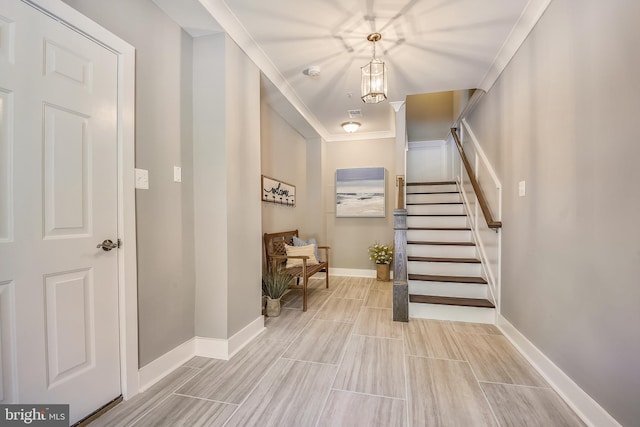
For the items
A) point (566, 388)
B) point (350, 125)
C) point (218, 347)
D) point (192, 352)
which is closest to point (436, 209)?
point (350, 125)

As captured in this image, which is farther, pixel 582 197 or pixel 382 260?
pixel 382 260

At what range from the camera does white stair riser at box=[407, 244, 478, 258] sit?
346 centimetres

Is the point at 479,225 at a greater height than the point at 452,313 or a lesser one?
greater

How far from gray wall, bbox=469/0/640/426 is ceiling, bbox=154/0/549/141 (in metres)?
0.36

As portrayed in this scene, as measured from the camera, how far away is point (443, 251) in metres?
3.51

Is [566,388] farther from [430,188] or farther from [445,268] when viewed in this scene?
[430,188]

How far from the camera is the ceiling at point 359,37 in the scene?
1979 mm

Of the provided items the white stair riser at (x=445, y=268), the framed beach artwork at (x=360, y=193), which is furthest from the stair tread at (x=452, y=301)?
the framed beach artwork at (x=360, y=193)

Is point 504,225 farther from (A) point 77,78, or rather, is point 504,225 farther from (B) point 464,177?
(A) point 77,78

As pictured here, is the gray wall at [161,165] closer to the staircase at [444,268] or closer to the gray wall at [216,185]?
the gray wall at [216,185]

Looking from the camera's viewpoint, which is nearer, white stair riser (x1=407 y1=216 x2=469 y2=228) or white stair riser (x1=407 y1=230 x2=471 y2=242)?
white stair riser (x1=407 y1=230 x2=471 y2=242)

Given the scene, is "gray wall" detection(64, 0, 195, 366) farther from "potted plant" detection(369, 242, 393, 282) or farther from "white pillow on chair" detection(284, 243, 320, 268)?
"potted plant" detection(369, 242, 393, 282)

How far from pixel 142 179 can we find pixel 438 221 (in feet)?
11.9

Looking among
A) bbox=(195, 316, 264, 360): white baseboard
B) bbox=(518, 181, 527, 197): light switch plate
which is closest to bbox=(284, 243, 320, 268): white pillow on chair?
bbox=(195, 316, 264, 360): white baseboard
